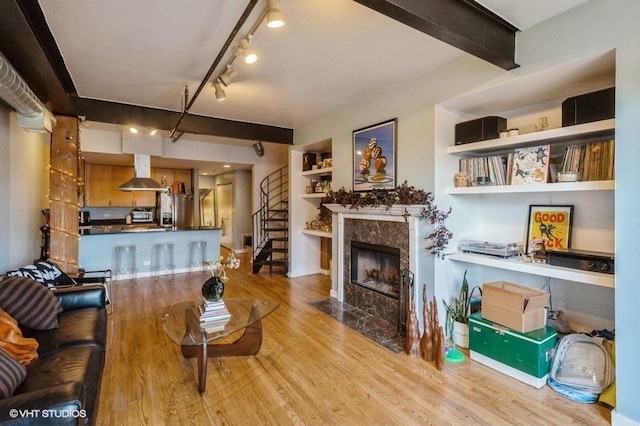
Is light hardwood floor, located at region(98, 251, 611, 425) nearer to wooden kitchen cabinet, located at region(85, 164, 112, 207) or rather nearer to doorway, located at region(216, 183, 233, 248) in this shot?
wooden kitchen cabinet, located at region(85, 164, 112, 207)

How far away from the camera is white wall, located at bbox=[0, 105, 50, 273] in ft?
11.3

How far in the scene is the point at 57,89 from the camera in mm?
3125

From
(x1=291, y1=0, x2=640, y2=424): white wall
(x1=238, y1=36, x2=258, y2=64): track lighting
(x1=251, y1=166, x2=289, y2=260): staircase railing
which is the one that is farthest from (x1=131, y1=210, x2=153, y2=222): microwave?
(x1=291, y1=0, x2=640, y2=424): white wall

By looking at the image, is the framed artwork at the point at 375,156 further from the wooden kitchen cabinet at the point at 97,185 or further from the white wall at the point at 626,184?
the wooden kitchen cabinet at the point at 97,185

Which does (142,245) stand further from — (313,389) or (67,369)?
(313,389)

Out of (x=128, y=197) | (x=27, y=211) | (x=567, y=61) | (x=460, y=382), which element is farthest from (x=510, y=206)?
(x=128, y=197)

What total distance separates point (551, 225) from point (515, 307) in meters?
0.91

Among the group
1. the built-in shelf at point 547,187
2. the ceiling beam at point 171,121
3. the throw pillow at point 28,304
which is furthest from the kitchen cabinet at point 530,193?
the throw pillow at point 28,304

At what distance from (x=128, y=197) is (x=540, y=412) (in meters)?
8.64

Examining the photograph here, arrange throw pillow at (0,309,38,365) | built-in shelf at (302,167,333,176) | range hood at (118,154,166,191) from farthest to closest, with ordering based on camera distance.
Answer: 1. range hood at (118,154,166,191)
2. built-in shelf at (302,167,333,176)
3. throw pillow at (0,309,38,365)

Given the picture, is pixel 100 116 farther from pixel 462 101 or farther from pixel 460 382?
pixel 460 382

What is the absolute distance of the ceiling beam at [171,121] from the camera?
3.95 meters

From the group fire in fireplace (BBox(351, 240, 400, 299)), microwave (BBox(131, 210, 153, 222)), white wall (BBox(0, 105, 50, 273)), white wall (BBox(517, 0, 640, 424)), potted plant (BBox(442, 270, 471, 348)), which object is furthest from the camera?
microwave (BBox(131, 210, 153, 222))

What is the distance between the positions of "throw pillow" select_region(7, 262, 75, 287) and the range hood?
2.36m
